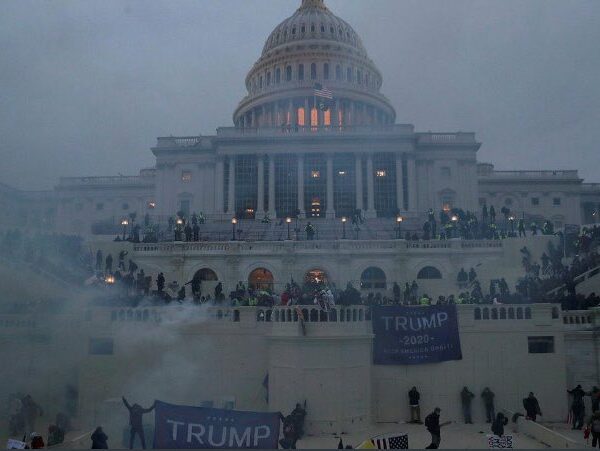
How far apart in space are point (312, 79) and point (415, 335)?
7395cm

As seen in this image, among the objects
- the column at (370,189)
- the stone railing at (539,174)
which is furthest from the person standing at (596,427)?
the stone railing at (539,174)

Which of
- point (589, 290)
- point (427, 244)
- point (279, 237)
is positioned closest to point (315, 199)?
point (279, 237)

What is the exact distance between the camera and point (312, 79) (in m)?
92.9

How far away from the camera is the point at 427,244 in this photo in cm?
4200

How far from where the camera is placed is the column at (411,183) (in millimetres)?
68812

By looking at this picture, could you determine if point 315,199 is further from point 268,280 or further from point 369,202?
point 268,280

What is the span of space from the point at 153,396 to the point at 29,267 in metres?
10.2

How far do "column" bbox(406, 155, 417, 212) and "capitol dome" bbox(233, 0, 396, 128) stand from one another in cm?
1603

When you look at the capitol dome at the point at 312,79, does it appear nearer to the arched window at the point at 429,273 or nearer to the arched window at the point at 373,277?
the arched window at the point at 373,277

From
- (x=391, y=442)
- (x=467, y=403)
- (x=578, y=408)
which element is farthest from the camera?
(x=467, y=403)

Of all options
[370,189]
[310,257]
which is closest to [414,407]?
[310,257]

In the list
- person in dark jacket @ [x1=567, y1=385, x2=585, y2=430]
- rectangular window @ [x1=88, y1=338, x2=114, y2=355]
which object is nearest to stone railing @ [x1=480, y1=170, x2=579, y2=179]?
person in dark jacket @ [x1=567, y1=385, x2=585, y2=430]

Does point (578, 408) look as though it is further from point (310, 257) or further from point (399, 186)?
point (399, 186)

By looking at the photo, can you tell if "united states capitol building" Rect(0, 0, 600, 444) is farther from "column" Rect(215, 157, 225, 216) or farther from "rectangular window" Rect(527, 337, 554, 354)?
"column" Rect(215, 157, 225, 216)
